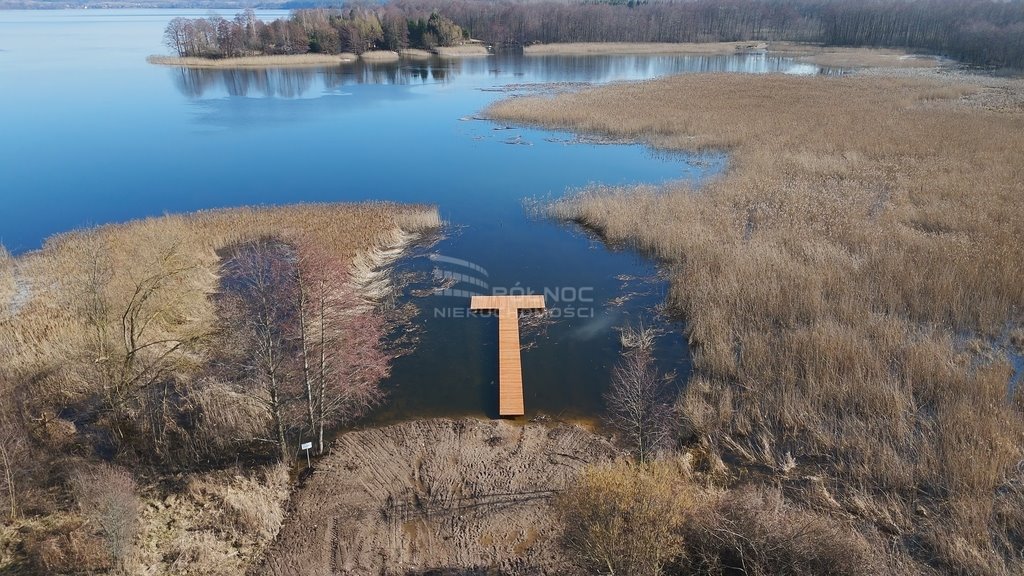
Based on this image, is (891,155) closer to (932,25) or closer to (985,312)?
(985,312)

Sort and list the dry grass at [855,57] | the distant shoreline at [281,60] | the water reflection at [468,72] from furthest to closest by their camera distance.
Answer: the distant shoreline at [281,60], the dry grass at [855,57], the water reflection at [468,72]

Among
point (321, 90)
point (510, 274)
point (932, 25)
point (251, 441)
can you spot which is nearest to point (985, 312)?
point (510, 274)

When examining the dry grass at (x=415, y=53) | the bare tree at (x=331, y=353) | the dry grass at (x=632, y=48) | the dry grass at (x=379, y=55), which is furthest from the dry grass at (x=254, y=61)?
the bare tree at (x=331, y=353)

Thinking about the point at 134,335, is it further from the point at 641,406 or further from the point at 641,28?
the point at 641,28

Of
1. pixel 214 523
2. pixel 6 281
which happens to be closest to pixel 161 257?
pixel 6 281

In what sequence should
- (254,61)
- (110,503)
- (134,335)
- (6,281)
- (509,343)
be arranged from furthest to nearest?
1. (254,61)
2. (6,281)
3. (509,343)
4. (134,335)
5. (110,503)
